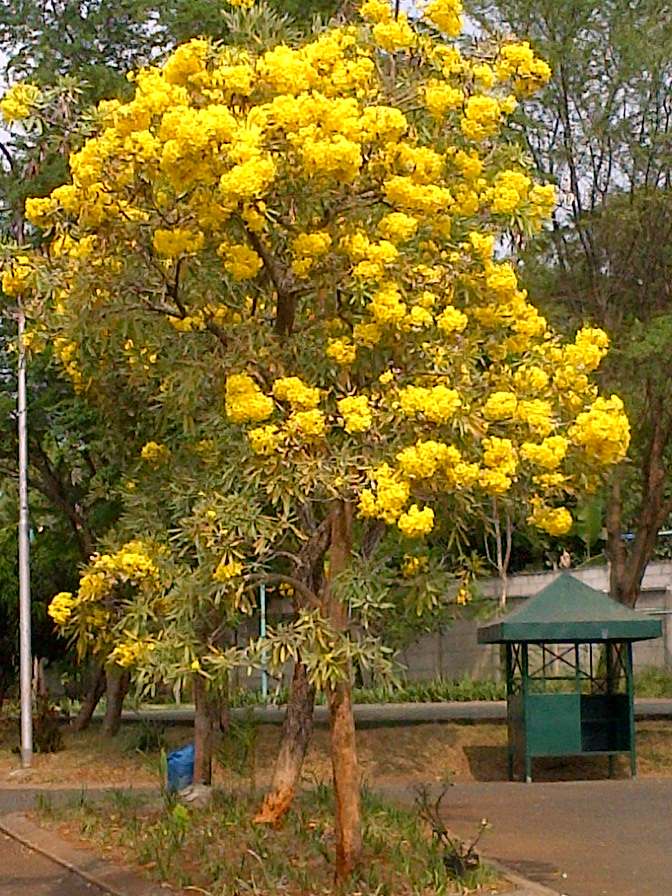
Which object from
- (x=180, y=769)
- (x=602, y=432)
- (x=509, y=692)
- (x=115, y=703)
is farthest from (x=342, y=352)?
(x=115, y=703)

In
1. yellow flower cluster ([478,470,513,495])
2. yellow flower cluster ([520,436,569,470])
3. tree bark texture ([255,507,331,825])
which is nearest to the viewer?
yellow flower cluster ([478,470,513,495])

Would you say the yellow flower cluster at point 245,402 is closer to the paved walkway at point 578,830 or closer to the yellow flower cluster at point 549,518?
the yellow flower cluster at point 549,518

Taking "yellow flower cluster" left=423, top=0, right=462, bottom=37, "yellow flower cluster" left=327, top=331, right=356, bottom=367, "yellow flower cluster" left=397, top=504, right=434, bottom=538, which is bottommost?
"yellow flower cluster" left=397, top=504, right=434, bottom=538

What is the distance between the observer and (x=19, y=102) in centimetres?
933

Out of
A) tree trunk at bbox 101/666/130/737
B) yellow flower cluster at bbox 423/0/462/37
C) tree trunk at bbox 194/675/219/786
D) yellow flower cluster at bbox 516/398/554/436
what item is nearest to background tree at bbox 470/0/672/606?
tree trunk at bbox 194/675/219/786

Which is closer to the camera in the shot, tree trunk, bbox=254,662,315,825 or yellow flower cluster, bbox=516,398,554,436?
yellow flower cluster, bbox=516,398,554,436

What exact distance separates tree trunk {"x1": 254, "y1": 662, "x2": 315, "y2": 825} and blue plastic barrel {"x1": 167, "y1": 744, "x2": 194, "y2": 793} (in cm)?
157

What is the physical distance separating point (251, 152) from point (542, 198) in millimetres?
2342

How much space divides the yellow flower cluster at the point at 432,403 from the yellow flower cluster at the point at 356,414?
0.21 meters

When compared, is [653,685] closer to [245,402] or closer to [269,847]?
[269,847]

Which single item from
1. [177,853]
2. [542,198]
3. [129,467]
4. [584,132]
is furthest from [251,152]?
[584,132]

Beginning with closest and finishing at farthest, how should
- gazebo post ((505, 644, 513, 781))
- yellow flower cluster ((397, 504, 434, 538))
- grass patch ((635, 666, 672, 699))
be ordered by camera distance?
yellow flower cluster ((397, 504, 434, 538)) → gazebo post ((505, 644, 513, 781)) → grass patch ((635, 666, 672, 699))

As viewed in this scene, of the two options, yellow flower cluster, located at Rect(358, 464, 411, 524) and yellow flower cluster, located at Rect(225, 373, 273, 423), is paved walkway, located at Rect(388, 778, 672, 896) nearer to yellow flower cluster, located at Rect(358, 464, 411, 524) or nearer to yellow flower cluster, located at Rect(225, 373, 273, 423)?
yellow flower cluster, located at Rect(358, 464, 411, 524)

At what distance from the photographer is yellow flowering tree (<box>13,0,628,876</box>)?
844cm
